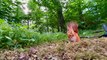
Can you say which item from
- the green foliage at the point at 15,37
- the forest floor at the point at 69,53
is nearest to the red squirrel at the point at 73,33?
the forest floor at the point at 69,53

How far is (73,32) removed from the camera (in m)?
3.45

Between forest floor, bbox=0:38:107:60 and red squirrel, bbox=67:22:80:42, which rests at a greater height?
red squirrel, bbox=67:22:80:42

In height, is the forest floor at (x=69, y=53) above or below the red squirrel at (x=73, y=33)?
below

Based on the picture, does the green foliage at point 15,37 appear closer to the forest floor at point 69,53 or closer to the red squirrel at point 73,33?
the forest floor at point 69,53

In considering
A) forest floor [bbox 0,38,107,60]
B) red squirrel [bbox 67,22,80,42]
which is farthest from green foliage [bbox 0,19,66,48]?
red squirrel [bbox 67,22,80,42]

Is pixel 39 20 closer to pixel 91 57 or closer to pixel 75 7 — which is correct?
pixel 75 7

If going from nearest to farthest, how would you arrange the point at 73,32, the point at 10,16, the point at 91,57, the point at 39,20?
the point at 91,57, the point at 73,32, the point at 10,16, the point at 39,20

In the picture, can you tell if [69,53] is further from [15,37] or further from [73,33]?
[15,37]

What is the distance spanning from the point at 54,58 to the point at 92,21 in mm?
4320

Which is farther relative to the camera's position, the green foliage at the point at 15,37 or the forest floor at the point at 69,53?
the green foliage at the point at 15,37

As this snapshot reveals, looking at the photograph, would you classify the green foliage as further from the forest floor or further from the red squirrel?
the red squirrel

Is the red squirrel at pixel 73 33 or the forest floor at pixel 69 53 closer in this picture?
the forest floor at pixel 69 53

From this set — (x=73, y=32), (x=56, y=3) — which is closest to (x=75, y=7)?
(x=56, y=3)

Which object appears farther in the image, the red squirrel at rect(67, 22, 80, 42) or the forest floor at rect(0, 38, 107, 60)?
the red squirrel at rect(67, 22, 80, 42)
